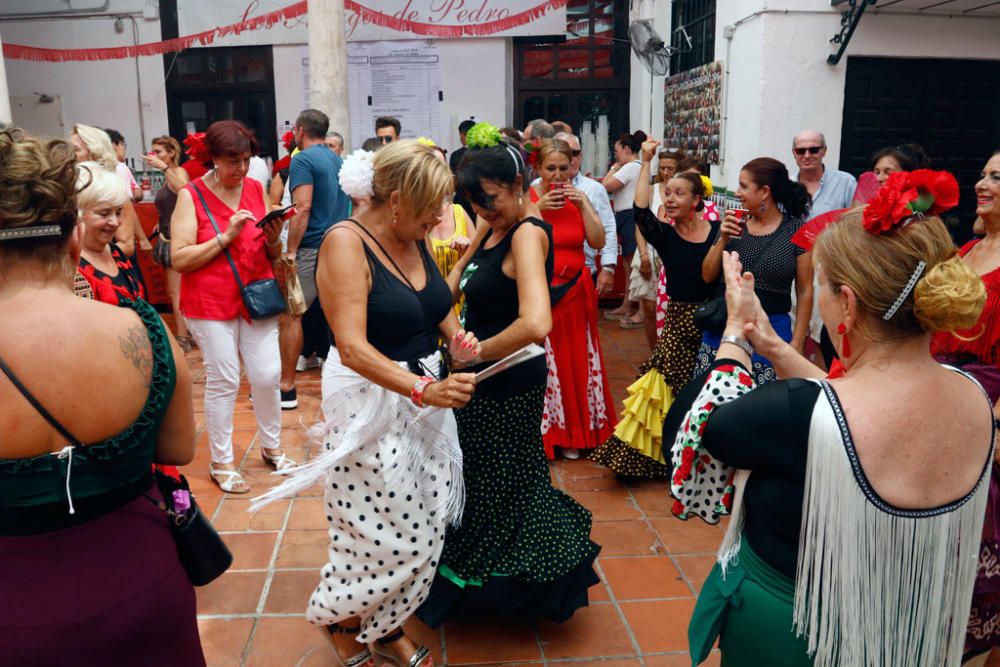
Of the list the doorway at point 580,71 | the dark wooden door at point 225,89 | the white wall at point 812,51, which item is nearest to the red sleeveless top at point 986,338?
the white wall at point 812,51

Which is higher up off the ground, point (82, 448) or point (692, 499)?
point (82, 448)

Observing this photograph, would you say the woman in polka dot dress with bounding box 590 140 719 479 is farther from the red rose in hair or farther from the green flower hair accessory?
the red rose in hair

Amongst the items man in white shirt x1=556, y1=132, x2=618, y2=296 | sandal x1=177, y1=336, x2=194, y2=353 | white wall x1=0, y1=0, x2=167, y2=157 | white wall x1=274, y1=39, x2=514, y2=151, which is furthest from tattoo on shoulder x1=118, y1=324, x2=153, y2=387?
white wall x1=0, y1=0, x2=167, y2=157

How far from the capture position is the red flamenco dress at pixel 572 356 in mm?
4656

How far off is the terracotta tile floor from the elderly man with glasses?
232cm

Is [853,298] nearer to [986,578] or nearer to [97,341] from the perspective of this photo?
[986,578]

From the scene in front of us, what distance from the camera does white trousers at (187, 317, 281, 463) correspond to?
4152mm

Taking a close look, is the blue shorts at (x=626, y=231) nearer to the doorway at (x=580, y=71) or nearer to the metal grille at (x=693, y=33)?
the metal grille at (x=693, y=33)

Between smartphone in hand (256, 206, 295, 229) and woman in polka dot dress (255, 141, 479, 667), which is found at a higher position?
smartphone in hand (256, 206, 295, 229)

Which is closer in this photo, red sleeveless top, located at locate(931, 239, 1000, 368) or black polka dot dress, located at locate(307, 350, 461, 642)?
black polka dot dress, located at locate(307, 350, 461, 642)

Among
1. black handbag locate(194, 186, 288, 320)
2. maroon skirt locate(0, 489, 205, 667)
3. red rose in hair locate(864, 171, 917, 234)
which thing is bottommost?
maroon skirt locate(0, 489, 205, 667)

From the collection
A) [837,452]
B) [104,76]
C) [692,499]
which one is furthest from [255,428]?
[104,76]

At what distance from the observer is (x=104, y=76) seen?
11242mm

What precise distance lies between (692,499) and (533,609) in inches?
51.8
